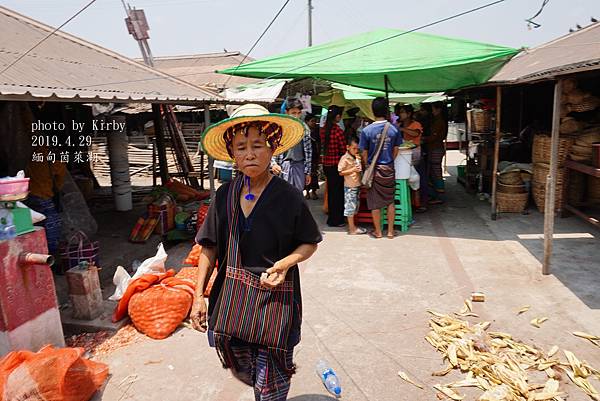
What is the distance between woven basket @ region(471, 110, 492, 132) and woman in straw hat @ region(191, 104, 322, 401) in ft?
26.0

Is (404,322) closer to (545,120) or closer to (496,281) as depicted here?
(496,281)

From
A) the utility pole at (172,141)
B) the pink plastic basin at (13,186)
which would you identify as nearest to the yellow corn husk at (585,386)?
the pink plastic basin at (13,186)

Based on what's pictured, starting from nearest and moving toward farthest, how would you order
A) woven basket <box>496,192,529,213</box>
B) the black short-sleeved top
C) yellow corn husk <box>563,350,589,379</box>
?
the black short-sleeved top, yellow corn husk <box>563,350,589,379</box>, woven basket <box>496,192,529,213</box>

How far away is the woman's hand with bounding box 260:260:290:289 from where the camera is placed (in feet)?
6.60

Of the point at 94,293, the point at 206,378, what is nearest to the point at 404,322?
the point at 206,378

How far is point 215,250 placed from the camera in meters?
2.32

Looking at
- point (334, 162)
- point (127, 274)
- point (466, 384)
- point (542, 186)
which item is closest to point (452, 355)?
point (466, 384)

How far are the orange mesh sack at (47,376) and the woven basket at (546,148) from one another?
6605 millimetres

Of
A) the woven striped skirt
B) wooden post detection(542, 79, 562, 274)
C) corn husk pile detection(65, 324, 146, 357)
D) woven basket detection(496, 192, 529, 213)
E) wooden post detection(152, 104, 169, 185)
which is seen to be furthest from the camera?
wooden post detection(152, 104, 169, 185)

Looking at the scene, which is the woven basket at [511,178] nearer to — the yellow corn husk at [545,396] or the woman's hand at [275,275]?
the yellow corn husk at [545,396]

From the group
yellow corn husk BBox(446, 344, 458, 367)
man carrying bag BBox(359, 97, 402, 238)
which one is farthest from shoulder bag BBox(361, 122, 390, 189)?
yellow corn husk BBox(446, 344, 458, 367)

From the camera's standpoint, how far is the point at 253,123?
7.14ft

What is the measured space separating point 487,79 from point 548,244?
413cm

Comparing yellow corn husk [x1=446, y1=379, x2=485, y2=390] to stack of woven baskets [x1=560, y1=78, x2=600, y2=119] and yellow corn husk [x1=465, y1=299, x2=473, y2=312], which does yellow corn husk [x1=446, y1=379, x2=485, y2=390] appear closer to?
yellow corn husk [x1=465, y1=299, x2=473, y2=312]
